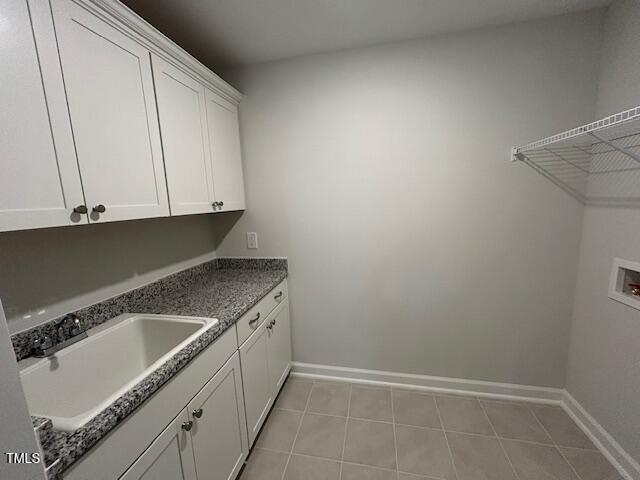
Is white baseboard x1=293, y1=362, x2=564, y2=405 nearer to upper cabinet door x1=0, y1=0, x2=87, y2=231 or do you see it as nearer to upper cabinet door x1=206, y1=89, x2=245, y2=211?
upper cabinet door x1=206, y1=89, x2=245, y2=211

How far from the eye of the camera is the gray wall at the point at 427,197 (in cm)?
157

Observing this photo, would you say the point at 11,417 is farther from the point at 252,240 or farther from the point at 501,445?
the point at 501,445

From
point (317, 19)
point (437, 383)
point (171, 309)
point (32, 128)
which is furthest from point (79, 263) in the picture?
point (437, 383)

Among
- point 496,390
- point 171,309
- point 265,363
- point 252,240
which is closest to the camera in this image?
point 171,309

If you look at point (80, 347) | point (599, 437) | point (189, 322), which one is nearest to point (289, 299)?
point (189, 322)

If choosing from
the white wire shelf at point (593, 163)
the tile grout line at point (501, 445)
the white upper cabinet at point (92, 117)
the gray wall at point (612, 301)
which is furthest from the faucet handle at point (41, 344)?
the gray wall at point (612, 301)

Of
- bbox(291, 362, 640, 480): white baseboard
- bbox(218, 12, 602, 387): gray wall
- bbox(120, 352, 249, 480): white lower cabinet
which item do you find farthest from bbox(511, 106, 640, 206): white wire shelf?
bbox(120, 352, 249, 480): white lower cabinet

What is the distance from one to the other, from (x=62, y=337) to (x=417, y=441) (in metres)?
1.85

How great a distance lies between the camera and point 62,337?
1019mm

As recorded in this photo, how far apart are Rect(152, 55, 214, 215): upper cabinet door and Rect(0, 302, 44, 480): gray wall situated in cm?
98

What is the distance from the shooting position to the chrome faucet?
37.1 inches

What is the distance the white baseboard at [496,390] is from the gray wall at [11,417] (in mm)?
1876

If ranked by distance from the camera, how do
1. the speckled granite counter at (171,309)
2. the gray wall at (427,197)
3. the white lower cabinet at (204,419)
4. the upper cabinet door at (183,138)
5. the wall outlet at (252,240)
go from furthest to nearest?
1. the wall outlet at (252,240)
2. the gray wall at (427,197)
3. the upper cabinet door at (183,138)
4. the white lower cabinet at (204,419)
5. the speckled granite counter at (171,309)

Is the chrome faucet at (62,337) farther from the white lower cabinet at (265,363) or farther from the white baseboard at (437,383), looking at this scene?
the white baseboard at (437,383)
